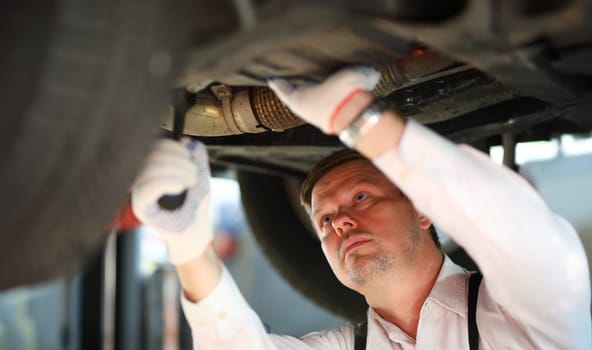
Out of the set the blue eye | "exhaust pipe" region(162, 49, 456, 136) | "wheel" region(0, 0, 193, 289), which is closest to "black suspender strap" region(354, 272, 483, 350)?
the blue eye

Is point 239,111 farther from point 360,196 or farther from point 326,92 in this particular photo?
point 360,196

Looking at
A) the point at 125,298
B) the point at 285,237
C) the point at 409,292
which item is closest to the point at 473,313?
the point at 409,292

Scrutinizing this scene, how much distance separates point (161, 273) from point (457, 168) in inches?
134

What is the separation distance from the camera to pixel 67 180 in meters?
0.62

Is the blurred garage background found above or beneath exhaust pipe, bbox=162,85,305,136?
beneath

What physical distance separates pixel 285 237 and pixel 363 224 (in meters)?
0.43

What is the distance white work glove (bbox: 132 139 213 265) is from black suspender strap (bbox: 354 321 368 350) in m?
0.48

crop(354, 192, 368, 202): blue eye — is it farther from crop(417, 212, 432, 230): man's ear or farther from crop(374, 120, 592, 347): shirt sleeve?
crop(374, 120, 592, 347): shirt sleeve

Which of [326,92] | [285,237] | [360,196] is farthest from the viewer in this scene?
[285,237]

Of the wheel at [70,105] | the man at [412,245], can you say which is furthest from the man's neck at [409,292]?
the wheel at [70,105]

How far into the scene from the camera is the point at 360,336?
1413 millimetres

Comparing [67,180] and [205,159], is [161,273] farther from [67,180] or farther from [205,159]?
[67,180]

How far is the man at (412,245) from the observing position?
888 millimetres

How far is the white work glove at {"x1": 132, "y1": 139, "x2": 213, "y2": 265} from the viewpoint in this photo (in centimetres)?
90
